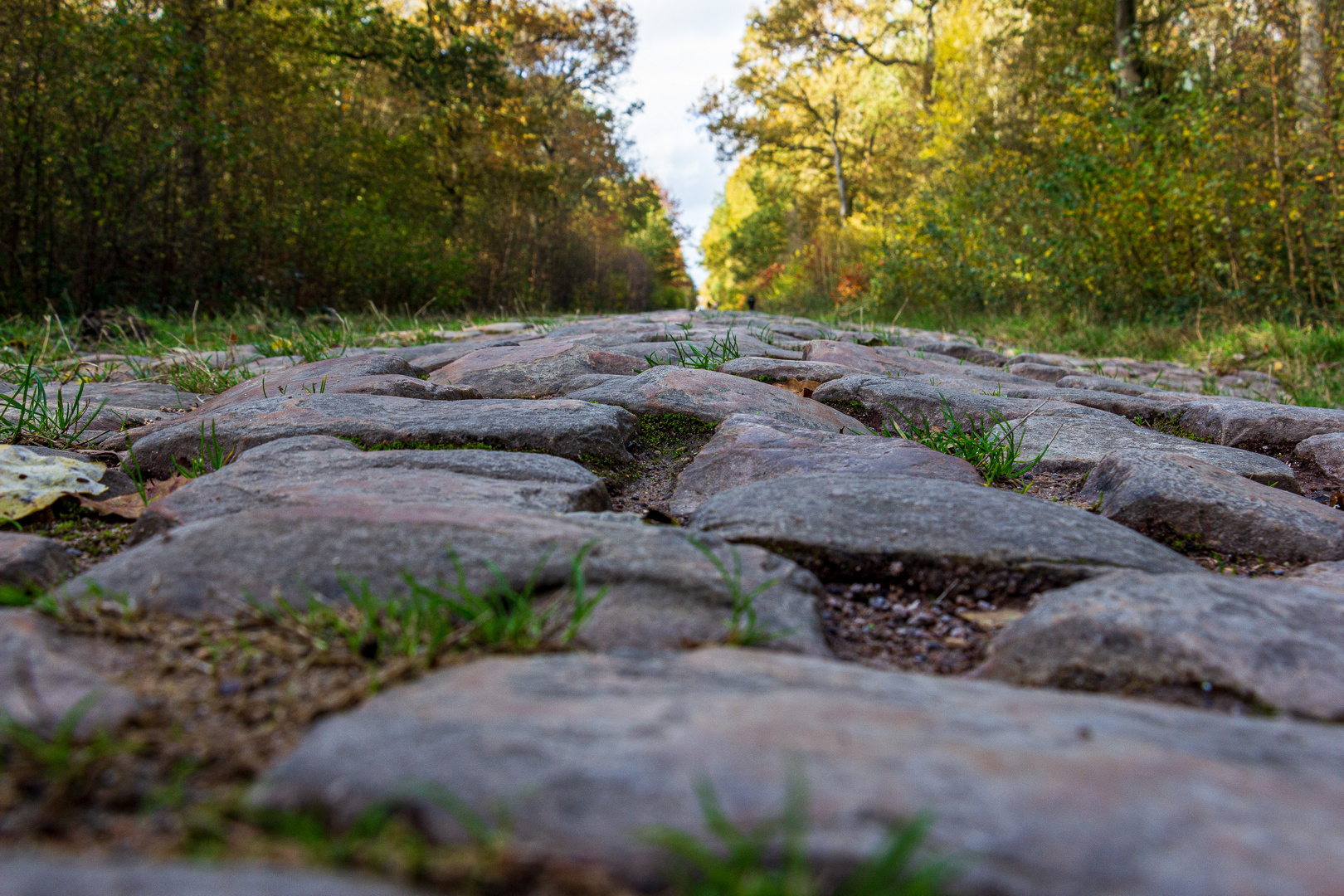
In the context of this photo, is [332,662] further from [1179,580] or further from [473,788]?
[1179,580]

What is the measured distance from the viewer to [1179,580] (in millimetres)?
1081

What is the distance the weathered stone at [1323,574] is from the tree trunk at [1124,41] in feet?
28.3

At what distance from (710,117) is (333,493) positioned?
23454 millimetres

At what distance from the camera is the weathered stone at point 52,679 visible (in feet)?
2.28

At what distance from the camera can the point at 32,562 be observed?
1144 mm

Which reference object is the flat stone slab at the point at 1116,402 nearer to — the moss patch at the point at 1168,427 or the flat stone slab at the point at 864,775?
the moss patch at the point at 1168,427

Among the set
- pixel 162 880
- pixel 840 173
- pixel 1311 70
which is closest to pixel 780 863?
pixel 162 880

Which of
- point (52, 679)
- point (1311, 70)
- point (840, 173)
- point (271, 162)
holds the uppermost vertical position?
point (840, 173)

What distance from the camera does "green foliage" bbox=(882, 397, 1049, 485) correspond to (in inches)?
77.0

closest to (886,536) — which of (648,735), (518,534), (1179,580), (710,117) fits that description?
(1179,580)

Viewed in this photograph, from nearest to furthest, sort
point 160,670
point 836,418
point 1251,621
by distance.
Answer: point 160,670
point 1251,621
point 836,418

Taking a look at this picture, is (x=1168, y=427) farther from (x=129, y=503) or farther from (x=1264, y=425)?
(x=129, y=503)

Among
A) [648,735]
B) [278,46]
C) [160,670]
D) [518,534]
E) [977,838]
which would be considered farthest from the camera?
[278,46]

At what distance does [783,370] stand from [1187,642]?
2.02 m
